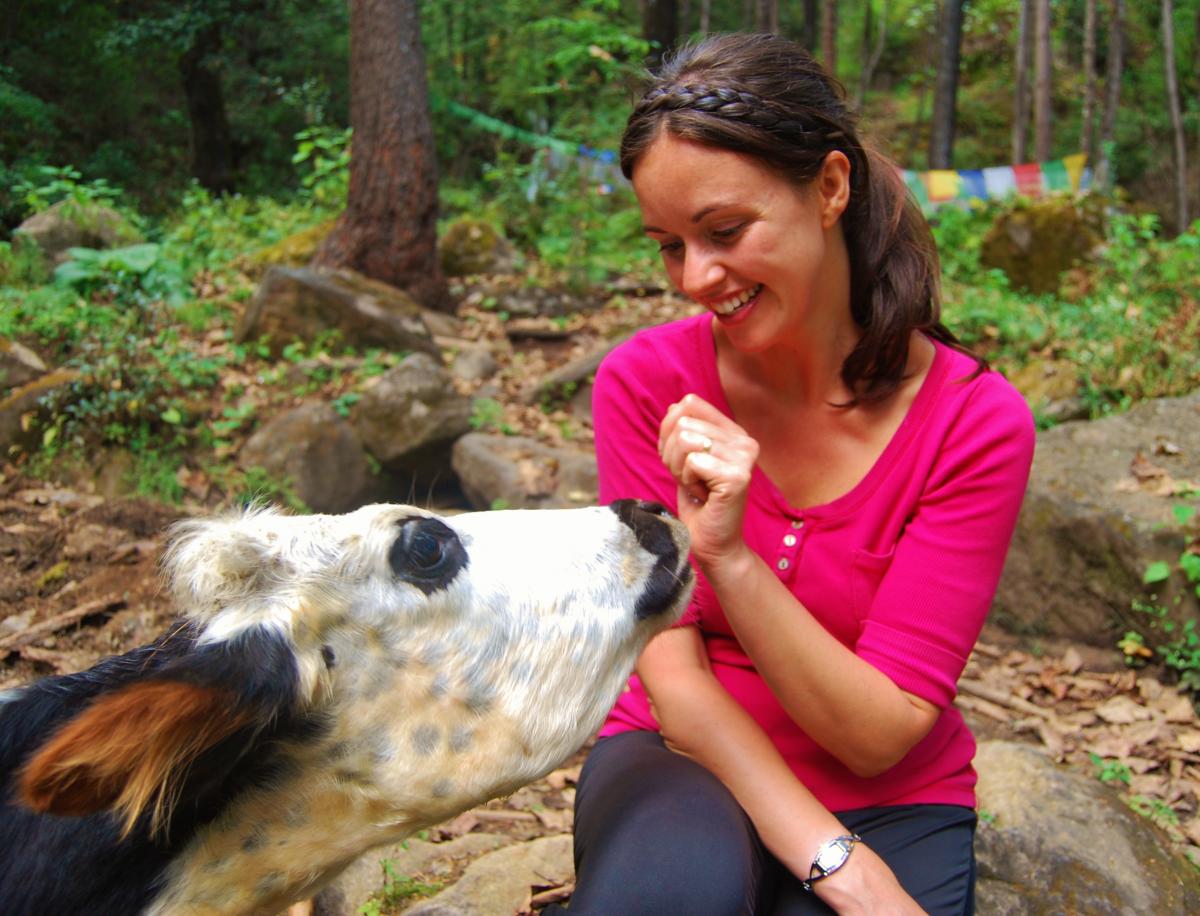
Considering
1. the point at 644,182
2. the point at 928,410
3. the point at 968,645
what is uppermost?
the point at 644,182

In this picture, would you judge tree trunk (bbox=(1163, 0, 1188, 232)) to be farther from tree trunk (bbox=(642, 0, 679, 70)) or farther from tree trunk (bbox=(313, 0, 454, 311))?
tree trunk (bbox=(313, 0, 454, 311))

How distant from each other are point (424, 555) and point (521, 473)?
13.4 ft

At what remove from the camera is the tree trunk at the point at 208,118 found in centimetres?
1436

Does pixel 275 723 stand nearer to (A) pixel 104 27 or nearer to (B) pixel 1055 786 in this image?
(B) pixel 1055 786

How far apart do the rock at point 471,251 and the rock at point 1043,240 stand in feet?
16.2

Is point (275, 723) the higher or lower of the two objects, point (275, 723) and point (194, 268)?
the higher

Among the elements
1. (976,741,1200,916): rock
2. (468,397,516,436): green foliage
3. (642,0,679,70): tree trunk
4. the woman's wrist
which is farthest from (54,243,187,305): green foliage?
(642,0,679,70): tree trunk

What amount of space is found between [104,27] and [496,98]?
5.69 meters

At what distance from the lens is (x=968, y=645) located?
2.17 metres

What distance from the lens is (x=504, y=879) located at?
287cm

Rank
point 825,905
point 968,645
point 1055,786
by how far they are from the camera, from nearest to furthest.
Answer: point 825,905 < point 968,645 < point 1055,786

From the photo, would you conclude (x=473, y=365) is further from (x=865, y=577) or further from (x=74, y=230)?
(x=865, y=577)

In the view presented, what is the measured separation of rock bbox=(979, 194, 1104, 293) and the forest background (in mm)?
115

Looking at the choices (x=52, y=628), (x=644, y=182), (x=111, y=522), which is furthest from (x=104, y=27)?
(x=644, y=182)
